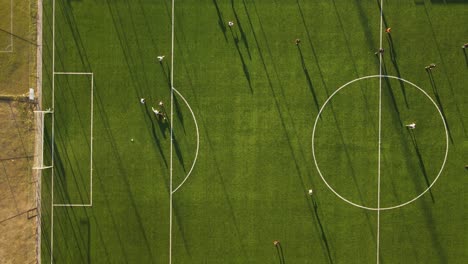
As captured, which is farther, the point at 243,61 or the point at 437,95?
the point at 243,61

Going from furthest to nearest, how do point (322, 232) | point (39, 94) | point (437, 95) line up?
point (39, 94)
point (322, 232)
point (437, 95)

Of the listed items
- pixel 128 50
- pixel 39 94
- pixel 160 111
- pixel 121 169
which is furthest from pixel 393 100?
pixel 39 94

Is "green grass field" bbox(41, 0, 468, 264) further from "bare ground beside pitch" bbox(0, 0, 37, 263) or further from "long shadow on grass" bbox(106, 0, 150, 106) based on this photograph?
"bare ground beside pitch" bbox(0, 0, 37, 263)

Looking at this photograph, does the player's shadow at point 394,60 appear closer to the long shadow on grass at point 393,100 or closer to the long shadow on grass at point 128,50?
the long shadow on grass at point 393,100

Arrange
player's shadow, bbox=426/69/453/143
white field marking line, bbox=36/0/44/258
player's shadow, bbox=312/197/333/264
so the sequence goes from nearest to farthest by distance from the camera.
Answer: player's shadow, bbox=426/69/453/143 → player's shadow, bbox=312/197/333/264 → white field marking line, bbox=36/0/44/258

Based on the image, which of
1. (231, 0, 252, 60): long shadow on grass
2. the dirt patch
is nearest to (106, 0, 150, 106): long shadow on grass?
(231, 0, 252, 60): long shadow on grass

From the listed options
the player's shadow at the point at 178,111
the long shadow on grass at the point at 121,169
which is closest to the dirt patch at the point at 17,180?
the long shadow on grass at the point at 121,169

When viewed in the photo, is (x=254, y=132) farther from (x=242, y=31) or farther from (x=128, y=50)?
(x=128, y=50)

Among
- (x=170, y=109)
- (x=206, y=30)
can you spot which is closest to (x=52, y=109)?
(x=170, y=109)

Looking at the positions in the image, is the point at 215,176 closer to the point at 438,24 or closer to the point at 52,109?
the point at 52,109
